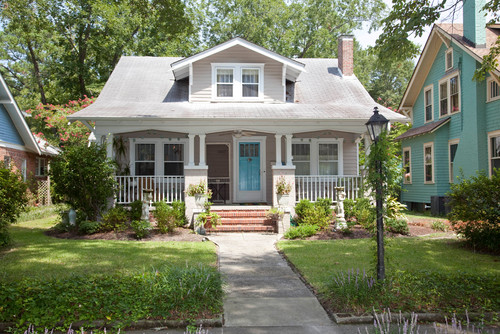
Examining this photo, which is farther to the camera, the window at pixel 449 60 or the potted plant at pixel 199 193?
the window at pixel 449 60

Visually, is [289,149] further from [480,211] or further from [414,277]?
[414,277]

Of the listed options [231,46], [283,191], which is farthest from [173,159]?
[283,191]

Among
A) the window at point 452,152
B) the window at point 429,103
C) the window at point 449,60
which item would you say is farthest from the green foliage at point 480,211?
the window at point 429,103

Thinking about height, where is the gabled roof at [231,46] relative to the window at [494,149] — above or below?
above

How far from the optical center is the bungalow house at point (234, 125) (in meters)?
13.0

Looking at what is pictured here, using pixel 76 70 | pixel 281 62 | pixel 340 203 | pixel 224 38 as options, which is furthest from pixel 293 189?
pixel 224 38

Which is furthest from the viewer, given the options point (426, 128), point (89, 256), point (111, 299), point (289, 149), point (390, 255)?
point (426, 128)

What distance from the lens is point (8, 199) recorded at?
9.01m

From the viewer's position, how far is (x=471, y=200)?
9.00m

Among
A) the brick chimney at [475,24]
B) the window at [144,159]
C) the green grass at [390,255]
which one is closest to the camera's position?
the green grass at [390,255]

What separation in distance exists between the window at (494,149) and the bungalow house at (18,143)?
17.9 meters

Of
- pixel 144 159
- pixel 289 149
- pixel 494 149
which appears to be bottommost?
pixel 144 159

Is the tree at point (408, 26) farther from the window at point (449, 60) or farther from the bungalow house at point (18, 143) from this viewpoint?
the bungalow house at point (18, 143)

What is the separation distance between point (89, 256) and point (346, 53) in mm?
13059
